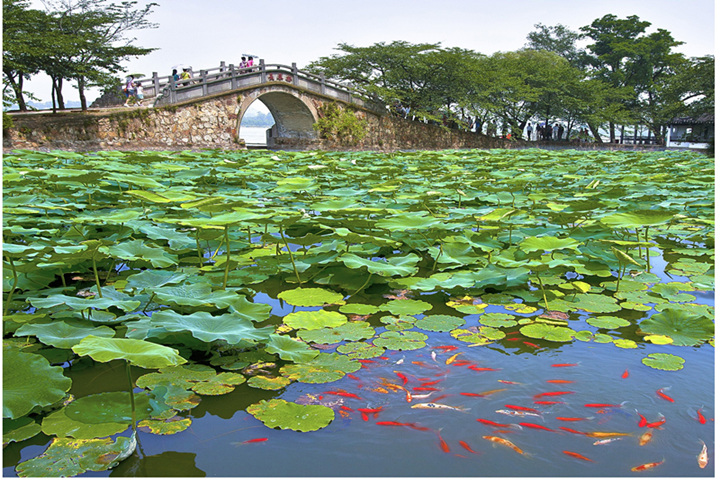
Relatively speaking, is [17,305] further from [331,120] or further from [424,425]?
[331,120]

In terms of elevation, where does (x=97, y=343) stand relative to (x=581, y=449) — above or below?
above

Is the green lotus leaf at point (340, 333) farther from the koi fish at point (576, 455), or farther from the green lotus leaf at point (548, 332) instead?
the koi fish at point (576, 455)

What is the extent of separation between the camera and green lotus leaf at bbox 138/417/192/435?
3.88ft

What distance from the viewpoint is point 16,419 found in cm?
117

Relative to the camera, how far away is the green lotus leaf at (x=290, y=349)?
1.49 meters

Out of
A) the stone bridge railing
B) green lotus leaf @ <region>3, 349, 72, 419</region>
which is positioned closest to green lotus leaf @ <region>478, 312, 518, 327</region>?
green lotus leaf @ <region>3, 349, 72, 419</region>

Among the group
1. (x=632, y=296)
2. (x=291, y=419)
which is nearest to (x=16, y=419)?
(x=291, y=419)

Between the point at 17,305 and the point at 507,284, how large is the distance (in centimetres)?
200

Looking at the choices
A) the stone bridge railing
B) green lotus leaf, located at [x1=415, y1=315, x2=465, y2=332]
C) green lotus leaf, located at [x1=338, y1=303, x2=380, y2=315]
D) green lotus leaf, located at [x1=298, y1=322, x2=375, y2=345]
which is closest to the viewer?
green lotus leaf, located at [x1=298, y1=322, x2=375, y2=345]

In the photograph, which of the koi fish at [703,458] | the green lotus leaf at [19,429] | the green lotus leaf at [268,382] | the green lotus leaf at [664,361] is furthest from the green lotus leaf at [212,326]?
the green lotus leaf at [664,361]

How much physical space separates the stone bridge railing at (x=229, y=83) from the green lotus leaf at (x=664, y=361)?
1722 centimetres

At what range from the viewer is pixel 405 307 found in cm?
204

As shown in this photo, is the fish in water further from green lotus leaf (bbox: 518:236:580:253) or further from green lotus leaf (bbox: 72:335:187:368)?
green lotus leaf (bbox: 518:236:580:253)

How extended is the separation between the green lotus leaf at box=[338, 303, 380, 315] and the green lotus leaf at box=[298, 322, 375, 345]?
0.13 metres
